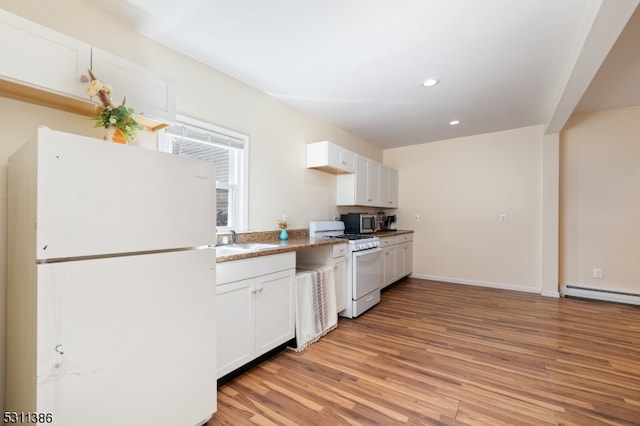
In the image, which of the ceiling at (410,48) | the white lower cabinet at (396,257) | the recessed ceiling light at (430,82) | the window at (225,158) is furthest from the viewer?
the white lower cabinet at (396,257)

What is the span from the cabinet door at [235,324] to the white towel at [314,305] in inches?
21.4

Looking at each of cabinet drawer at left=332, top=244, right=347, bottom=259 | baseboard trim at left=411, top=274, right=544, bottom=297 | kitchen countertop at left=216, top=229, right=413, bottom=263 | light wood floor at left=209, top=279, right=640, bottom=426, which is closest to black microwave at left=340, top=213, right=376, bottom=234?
kitchen countertop at left=216, top=229, right=413, bottom=263

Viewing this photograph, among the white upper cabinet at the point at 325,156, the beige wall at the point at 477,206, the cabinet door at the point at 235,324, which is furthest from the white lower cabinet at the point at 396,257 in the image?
the cabinet door at the point at 235,324

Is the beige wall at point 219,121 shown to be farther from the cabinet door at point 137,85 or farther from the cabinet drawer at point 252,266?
the cabinet drawer at point 252,266

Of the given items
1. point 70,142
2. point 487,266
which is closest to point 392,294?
point 487,266

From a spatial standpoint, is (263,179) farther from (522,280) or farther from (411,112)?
(522,280)

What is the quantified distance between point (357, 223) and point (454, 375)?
2399 millimetres

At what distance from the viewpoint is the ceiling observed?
177 centimetres

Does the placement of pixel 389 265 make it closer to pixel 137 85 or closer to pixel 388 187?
pixel 388 187

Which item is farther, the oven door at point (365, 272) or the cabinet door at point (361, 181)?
the cabinet door at point (361, 181)

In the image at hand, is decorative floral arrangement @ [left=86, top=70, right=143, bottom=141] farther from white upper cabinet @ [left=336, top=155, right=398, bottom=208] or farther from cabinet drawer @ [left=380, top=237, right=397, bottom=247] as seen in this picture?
cabinet drawer @ [left=380, top=237, right=397, bottom=247]

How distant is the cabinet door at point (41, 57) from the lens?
129cm

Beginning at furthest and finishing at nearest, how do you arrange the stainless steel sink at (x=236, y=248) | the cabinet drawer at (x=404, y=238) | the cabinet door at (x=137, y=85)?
the cabinet drawer at (x=404, y=238)
the stainless steel sink at (x=236, y=248)
the cabinet door at (x=137, y=85)

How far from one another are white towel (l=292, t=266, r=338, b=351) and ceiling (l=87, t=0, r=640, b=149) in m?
1.91
